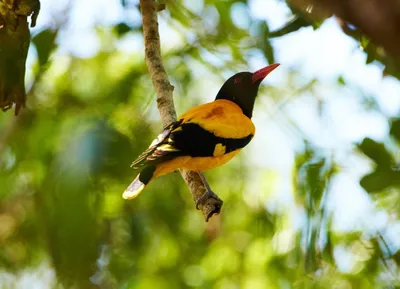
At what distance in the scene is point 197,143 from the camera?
3.53 m

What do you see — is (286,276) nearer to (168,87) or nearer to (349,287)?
(349,287)

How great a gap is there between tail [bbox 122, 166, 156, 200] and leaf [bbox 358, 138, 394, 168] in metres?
1.14

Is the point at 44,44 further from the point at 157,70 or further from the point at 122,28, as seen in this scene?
the point at 122,28

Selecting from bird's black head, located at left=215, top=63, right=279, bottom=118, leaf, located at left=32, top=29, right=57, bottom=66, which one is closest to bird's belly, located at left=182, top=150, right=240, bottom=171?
leaf, located at left=32, top=29, right=57, bottom=66

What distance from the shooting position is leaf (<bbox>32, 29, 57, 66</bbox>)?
8.50 feet

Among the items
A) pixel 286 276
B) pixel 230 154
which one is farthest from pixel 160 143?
pixel 286 276

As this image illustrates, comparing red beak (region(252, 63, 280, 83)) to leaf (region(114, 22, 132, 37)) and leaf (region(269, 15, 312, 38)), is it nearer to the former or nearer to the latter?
leaf (region(114, 22, 132, 37))

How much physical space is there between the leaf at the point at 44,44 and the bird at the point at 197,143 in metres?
0.64

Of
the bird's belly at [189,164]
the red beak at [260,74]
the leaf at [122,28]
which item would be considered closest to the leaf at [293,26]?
the bird's belly at [189,164]

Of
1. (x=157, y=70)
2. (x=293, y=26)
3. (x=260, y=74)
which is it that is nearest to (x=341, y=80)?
(x=260, y=74)

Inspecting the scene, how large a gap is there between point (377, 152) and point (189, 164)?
52.3 inches

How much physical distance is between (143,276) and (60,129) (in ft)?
3.94

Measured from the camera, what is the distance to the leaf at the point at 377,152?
243 cm

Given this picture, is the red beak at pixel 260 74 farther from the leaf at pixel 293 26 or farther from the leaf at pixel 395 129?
the leaf at pixel 395 129
